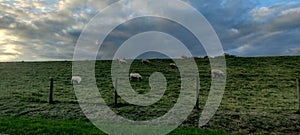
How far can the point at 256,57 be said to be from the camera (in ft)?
166

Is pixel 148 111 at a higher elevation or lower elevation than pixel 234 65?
lower

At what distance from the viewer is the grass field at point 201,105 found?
1349 centimetres

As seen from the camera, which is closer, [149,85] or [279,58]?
[149,85]

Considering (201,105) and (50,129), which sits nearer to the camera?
(50,129)

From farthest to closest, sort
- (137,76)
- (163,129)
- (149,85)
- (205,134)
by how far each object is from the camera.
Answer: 1. (137,76)
2. (149,85)
3. (163,129)
4. (205,134)

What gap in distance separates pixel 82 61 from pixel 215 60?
2323cm

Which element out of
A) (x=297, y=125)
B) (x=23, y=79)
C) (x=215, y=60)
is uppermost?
(x=215, y=60)

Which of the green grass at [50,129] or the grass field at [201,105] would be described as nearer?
the green grass at [50,129]

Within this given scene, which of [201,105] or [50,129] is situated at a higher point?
[201,105]

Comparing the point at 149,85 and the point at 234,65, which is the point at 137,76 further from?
the point at 234,65

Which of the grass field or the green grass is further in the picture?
the grass field

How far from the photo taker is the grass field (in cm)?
1349

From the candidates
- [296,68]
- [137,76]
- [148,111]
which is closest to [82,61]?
[137,76]

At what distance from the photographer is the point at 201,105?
19.4 m
